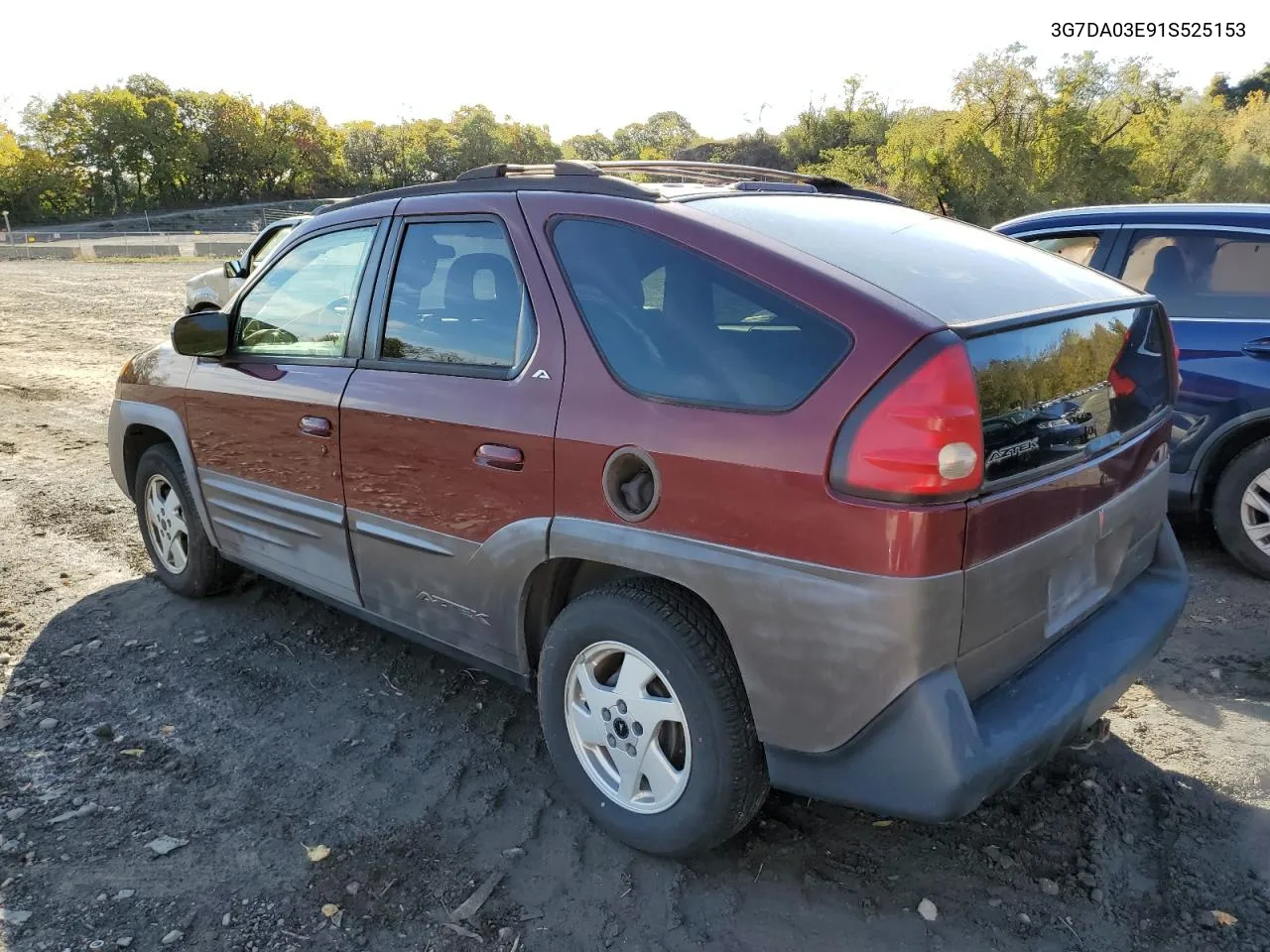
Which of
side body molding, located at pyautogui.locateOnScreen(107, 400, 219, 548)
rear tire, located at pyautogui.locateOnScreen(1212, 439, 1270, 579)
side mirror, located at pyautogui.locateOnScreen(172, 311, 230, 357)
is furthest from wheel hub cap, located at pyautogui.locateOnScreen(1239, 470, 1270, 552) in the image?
side body molding, located at pyautogui.locateOnScreen(107, 400, 219, 548)

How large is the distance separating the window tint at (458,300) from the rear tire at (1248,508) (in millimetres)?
3862

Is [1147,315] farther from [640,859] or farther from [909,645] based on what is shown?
[640,859]

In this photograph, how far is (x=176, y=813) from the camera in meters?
3.00

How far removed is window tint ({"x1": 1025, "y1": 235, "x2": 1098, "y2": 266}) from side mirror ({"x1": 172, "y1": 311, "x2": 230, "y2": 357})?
4263 mm

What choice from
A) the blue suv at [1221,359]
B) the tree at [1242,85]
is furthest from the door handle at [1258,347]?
the tree at [1242,85]

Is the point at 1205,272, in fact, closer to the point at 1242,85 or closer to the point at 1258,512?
the point at 1258,512

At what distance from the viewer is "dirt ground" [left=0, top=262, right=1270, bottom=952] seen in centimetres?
246

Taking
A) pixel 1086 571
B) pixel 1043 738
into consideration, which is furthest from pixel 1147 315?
pixel 1043 738

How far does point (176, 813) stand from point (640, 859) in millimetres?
1517

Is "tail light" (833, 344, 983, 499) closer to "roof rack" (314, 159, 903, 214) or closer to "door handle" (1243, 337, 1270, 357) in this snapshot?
"roof rack" (314, 159, 903, 214)

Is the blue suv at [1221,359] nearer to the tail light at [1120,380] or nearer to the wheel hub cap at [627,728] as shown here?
the tail light at [1120,380]

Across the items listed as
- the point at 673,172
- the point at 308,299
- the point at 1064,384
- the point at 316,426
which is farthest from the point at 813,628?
the point at 308,299

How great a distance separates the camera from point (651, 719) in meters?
2.56

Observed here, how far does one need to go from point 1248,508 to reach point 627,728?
3746mm
